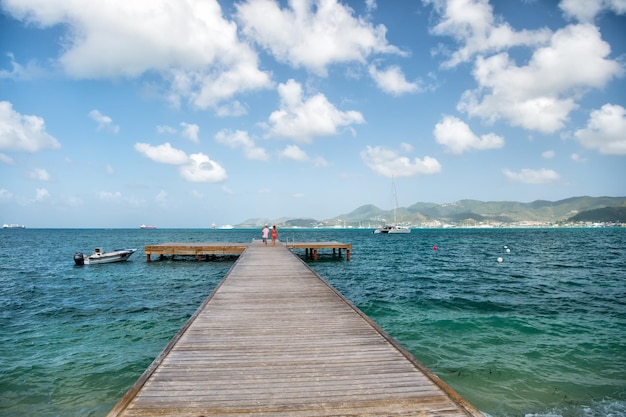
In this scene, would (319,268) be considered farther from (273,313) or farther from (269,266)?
(273,313)

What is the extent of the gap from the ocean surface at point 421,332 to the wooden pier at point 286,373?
3475mm

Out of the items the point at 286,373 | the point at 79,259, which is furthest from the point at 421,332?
the point at 79,259

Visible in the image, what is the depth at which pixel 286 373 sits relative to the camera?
4777 millimetres

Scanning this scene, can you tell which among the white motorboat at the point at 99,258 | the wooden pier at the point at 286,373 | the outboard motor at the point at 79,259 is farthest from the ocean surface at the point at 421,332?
the white motorboat at the point at 99,258

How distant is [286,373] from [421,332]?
865 centimetres

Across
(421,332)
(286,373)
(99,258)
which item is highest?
(286,373)

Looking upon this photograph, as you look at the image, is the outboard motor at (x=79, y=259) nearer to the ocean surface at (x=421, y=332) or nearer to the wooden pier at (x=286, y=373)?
the ocean surface at (x=421, y=332)

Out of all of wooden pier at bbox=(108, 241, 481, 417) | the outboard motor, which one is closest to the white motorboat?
the outboard motor

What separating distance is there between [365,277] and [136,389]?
21.1 m

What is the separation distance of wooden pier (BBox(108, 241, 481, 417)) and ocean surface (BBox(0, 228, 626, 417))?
348 cm

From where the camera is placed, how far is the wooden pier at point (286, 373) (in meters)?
3.88

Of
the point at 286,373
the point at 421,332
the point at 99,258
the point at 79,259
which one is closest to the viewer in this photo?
the point at 286,373

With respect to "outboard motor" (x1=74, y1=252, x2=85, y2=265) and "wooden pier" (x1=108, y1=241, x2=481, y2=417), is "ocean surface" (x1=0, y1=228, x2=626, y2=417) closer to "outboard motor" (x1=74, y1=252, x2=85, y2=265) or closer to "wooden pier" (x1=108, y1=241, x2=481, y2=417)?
"wooden pier" (x1=108, y1=241, x2=481, y2=417)

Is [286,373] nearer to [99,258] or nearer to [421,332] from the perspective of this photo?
[421,332]
